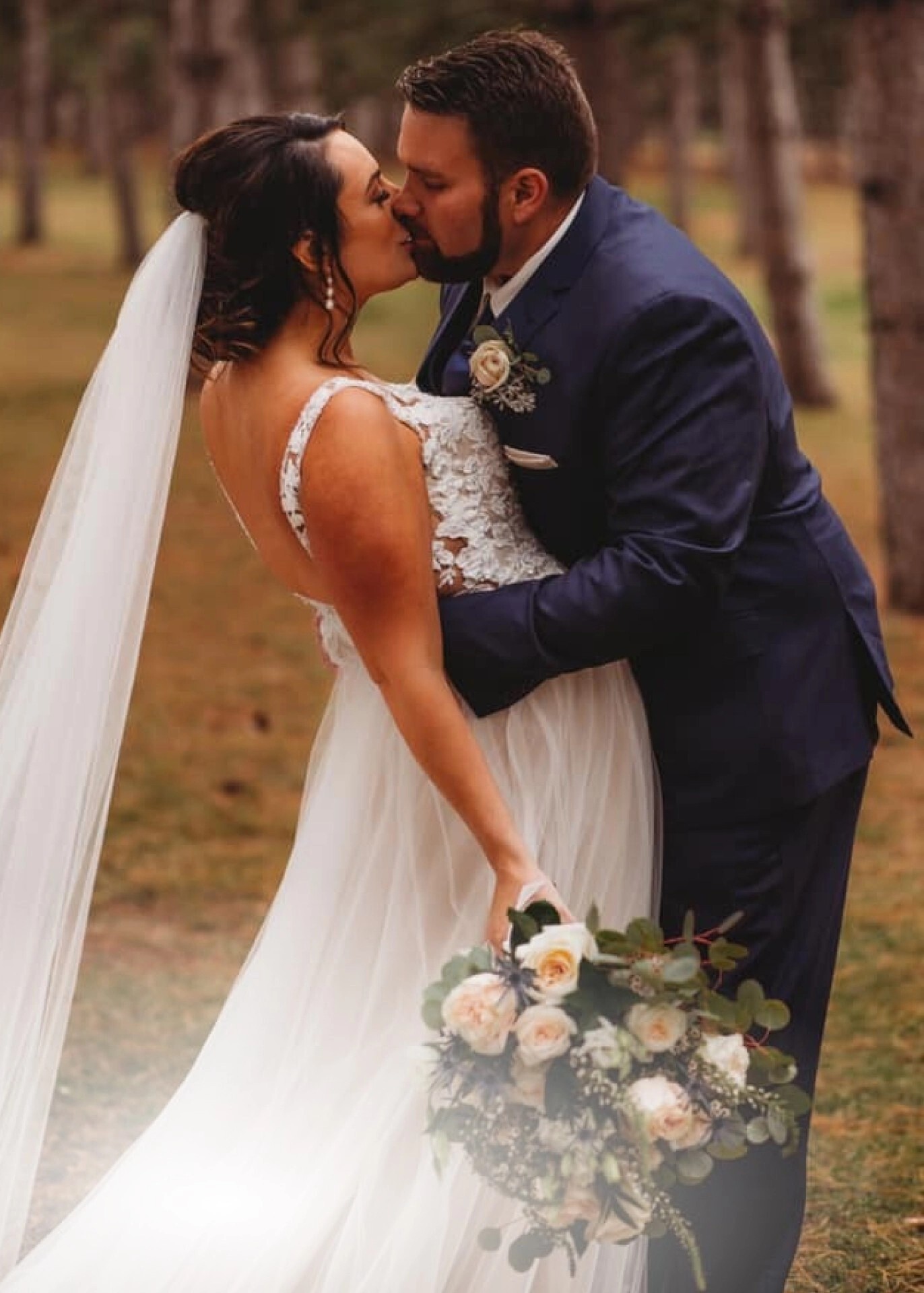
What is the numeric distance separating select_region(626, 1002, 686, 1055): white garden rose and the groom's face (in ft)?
4.21

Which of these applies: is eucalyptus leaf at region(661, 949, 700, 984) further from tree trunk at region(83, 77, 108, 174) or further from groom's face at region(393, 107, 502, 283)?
tree trunk at region(83, 77, 108, 174)

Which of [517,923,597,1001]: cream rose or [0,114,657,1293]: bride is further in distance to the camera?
[0,114,657,1293]: bride

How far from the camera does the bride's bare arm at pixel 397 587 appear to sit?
320cm

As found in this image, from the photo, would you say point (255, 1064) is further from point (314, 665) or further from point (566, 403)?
point (314, 665)

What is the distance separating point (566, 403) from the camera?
Result: 10.8 ft

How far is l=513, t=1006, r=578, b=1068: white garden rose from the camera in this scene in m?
2.86

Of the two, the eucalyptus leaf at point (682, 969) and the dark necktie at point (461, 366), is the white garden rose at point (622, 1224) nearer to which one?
the eucalyptus leaf at point (682, 969)

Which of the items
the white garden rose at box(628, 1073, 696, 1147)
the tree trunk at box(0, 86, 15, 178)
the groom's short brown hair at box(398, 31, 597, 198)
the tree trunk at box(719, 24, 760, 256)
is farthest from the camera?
the tree trunk at box(0, 86, 15, 178)

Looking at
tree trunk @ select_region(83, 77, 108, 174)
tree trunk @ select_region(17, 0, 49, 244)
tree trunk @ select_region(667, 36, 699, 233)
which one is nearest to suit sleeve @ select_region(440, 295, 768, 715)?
tree trunk @ select_region(17, 0, 49, 244)

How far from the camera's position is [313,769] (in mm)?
3846

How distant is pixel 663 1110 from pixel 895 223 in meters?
7.44

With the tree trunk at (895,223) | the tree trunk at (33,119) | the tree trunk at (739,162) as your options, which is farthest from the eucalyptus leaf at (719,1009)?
the tree trunk at (33,119)

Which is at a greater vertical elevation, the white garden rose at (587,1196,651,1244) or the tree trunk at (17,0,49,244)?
the white garden rose at (587,1196,651,1244)

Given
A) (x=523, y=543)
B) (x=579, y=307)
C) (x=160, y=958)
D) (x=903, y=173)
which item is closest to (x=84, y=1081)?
(x=160, y=958)
